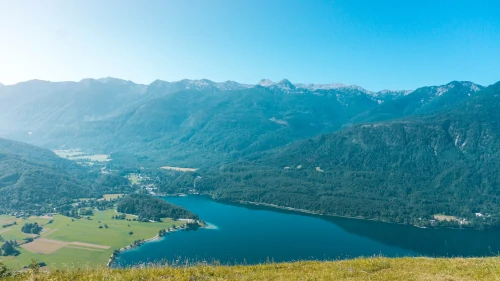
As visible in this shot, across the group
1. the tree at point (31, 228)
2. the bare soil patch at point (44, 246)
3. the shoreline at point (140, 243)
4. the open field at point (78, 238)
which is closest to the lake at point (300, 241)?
the shoreline at point (140, 243)

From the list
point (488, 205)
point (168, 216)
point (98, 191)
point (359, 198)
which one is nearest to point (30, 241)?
point (168, 216)

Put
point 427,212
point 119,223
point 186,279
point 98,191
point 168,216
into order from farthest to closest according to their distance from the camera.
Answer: point 98,191 → point 427,212 → point 168,216 → point 119,223 → point 186,279

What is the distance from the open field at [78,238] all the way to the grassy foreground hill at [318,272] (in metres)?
74.3

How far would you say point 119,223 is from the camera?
13275 cm

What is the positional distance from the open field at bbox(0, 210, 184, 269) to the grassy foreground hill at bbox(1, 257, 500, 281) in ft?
244

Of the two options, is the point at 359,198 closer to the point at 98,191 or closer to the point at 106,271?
the point at 98,191

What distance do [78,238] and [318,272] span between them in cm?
11524

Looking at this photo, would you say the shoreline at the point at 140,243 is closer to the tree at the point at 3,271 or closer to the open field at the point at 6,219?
the open field at the point at 6,219

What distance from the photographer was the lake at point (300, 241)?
102438 mm

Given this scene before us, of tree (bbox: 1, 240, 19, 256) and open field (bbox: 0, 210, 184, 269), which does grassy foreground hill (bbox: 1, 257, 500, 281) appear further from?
tree (bbox: 1, 240, 19, 256)

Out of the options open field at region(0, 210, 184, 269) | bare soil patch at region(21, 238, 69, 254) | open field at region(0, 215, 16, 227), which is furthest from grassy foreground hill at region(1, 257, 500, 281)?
open field at region(0, 215, 16, 227)

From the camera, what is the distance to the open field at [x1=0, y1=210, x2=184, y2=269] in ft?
290

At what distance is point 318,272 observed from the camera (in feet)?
54.9

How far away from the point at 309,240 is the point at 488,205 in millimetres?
119251
